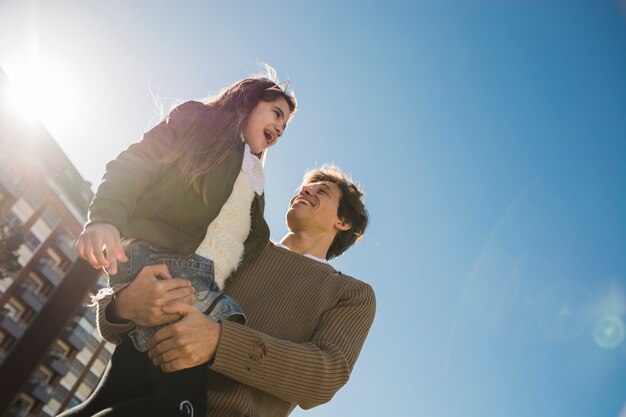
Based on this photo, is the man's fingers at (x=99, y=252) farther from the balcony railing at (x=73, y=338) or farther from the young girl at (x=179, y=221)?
the balcony railing at (x=73, y=338)

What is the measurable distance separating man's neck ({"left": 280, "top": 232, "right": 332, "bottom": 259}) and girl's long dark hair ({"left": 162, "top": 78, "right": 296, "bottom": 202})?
111 centimetres

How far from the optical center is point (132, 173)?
6.07ft

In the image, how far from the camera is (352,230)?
149 inches

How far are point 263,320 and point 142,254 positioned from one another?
895mm

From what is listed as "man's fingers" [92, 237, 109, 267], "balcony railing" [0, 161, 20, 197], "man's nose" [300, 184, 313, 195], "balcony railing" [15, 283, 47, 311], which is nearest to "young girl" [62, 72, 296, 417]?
"man's fingers" [92, 237, 109, 267]

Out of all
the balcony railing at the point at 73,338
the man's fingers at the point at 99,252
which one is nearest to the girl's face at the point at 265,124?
the man's fingers at the point at 99,252

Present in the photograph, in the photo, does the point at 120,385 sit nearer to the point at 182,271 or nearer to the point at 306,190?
the point at 182,271

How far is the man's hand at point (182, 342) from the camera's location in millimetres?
1507

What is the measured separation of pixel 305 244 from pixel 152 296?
1.87 metres

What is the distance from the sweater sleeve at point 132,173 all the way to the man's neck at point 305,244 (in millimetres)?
1416

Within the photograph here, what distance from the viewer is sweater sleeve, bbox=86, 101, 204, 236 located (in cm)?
168

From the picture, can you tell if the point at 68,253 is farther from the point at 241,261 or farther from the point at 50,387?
the point at 241,261

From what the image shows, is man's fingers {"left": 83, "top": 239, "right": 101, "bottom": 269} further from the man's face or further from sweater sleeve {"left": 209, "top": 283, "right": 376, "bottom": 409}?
the man's face

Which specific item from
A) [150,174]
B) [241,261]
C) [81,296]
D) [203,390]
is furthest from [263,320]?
[81,296]
